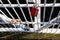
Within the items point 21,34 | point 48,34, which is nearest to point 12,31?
point 21,34

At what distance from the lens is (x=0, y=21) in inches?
64.3

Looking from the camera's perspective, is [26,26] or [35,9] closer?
[35,9]

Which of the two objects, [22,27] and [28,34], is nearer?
[22,27]

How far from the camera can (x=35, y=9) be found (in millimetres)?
1275

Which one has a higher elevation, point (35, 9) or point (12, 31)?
point (35, 9)

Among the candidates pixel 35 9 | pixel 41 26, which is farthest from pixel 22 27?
pixel 35 9

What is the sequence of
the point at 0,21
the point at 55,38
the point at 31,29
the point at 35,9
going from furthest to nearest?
the point at 55,38 → the point at 31,29 → the point at 0,21 → the point at 35,9

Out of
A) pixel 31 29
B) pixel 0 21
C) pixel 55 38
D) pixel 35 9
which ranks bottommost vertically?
pixel 55 38

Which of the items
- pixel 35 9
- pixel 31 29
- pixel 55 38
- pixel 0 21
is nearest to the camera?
pixel 35 9

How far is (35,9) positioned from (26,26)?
0.42 m

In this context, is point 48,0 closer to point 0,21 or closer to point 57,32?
point 57,32

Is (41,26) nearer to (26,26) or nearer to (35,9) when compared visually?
(26,26)

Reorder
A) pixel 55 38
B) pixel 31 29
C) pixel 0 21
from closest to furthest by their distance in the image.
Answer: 1. pixel 0 21
2. pixel 31 29
3. pixel 55 38

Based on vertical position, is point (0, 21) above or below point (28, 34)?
above
